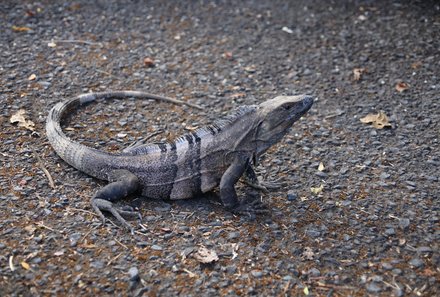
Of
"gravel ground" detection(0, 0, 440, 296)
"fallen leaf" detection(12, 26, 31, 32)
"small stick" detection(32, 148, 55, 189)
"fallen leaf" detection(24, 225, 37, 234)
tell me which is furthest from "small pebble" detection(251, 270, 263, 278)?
"fallen leaf" detection(12, 26, 31, 32)

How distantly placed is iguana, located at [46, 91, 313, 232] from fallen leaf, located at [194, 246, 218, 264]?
0.51 meters

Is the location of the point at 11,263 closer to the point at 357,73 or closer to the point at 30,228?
the point at 30,228

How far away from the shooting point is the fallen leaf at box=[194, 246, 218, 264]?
3.94m

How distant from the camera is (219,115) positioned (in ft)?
18.9

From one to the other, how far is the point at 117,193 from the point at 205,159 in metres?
0.68

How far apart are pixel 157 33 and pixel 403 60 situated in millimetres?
2735

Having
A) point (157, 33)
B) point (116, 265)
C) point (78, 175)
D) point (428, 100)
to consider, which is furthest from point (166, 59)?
point (116, 265)

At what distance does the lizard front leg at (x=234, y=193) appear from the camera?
4414 mm

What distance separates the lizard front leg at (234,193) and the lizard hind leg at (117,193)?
629 mm

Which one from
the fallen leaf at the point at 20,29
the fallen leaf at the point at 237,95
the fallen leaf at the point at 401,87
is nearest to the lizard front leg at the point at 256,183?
the fallen leaf at the point at 237,95

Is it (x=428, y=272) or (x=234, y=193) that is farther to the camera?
(x=234, y=193)

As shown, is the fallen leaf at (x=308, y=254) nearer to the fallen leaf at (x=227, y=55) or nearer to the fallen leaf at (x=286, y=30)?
the fallen leaf at (x=227, y=55)

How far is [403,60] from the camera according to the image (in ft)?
21.6

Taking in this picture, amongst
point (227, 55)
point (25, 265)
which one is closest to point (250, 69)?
point (227, 55)
